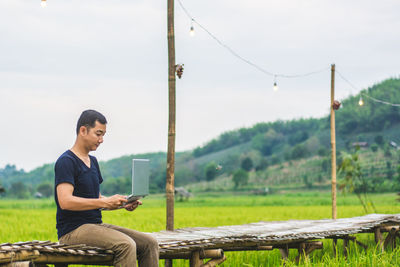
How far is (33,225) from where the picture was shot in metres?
14.5

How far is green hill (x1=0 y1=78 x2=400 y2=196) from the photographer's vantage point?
62.8m

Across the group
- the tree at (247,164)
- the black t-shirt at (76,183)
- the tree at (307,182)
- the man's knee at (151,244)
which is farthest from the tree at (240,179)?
the black t-shirt at (76,183)

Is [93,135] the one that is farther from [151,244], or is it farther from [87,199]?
[151,244]

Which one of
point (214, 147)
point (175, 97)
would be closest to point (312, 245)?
point (175, 97)

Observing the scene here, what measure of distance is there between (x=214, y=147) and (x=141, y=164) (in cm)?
9526

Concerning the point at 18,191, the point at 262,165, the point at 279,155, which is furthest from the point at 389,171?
the point at 18,191

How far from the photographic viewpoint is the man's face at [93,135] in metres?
4.41

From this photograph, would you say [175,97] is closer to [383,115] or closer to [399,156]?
[399,156]

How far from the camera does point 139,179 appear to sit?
426cm

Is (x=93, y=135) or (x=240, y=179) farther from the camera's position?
(x=240, y=179)

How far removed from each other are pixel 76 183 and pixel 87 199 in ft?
0.73

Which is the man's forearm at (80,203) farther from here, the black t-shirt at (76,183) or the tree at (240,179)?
the tree at (240,179)

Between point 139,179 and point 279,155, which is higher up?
point 279,155

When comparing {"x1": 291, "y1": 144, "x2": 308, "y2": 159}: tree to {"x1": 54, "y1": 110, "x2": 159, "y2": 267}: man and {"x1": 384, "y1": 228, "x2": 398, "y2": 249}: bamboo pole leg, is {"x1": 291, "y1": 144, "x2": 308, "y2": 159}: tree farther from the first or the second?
{"x1": 54, "y1": 110, "x2": 159, "y2": 267}: man
